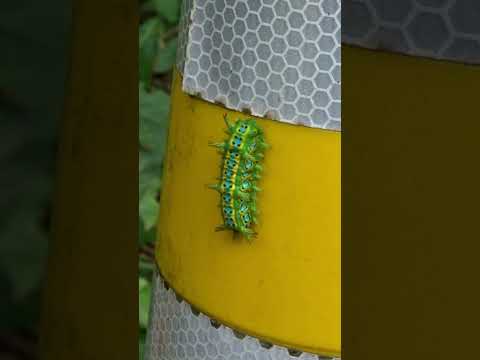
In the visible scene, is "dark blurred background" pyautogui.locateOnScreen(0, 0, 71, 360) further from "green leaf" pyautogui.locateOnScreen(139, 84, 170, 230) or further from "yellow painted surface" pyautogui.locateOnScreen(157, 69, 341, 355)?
"green leaf" pyautogui.locateOnScreen(139, 84, 170, 230)

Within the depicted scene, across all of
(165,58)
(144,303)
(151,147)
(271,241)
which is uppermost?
(165,58)

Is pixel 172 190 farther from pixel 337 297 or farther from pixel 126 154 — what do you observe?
pixel 126 154

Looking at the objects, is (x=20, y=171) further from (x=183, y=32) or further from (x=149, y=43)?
(x=149, y=43)

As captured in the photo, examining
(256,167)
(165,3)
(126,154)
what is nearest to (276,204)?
(256,167)

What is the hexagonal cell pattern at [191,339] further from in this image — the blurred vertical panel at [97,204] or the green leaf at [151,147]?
the green leaf at [151,147]
